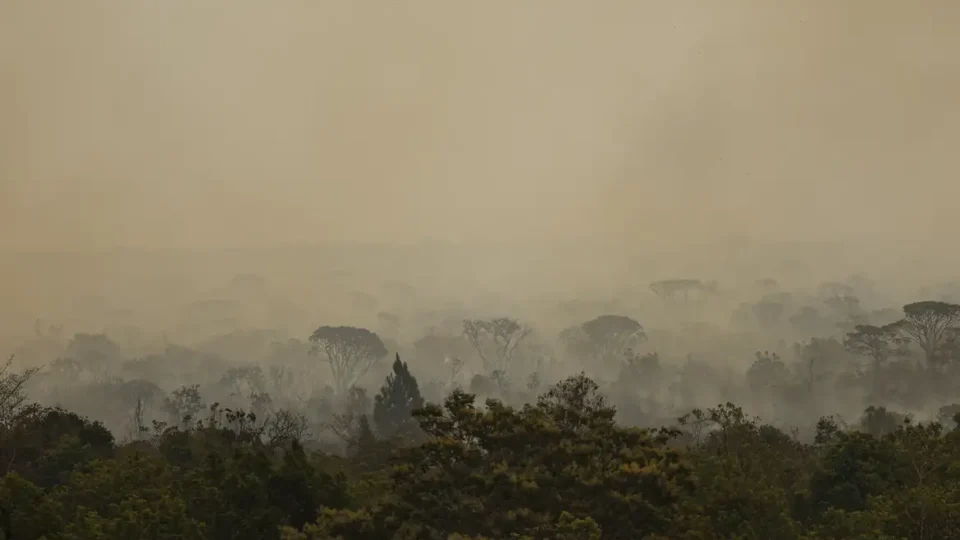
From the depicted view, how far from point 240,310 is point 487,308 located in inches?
1610

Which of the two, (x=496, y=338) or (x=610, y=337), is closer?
(x=610, y=337)

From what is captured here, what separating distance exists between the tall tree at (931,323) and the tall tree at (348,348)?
2734 inches

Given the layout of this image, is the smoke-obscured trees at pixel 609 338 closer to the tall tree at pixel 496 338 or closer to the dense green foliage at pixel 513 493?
the tall tree at pixel 496 338

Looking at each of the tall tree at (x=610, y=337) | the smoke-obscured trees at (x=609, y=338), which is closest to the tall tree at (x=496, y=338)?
the smoke-obscured trees at (x=609, y=338)

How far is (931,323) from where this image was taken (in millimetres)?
97250

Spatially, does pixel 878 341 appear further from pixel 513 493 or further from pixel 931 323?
pixel 513 493

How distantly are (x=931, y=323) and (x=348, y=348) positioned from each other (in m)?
76.5

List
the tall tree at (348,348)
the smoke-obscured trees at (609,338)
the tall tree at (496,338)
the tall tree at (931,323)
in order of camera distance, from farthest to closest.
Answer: the tall tree at (496,338) → the smoke-obscured trees at (609,338) → the tall tree at (348,348) → the tall tree at (931,323)

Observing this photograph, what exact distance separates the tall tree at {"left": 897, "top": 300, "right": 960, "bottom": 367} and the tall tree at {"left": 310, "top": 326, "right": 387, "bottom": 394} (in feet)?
228

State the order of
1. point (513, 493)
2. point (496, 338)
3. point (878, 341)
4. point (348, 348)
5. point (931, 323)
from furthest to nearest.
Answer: point (496, 338), point (348, 348), point (878, 341), point (931, 323), point (513, 493)

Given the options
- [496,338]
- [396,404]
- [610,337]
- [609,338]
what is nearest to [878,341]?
[610,337]

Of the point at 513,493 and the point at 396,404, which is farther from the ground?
the point at 513,493

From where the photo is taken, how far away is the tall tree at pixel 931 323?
9562cm

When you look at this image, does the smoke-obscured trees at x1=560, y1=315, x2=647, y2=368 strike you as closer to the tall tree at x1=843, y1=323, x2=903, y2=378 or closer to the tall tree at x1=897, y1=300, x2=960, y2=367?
the tall tree at x1=843, y1=323, x2=903, y2=378
